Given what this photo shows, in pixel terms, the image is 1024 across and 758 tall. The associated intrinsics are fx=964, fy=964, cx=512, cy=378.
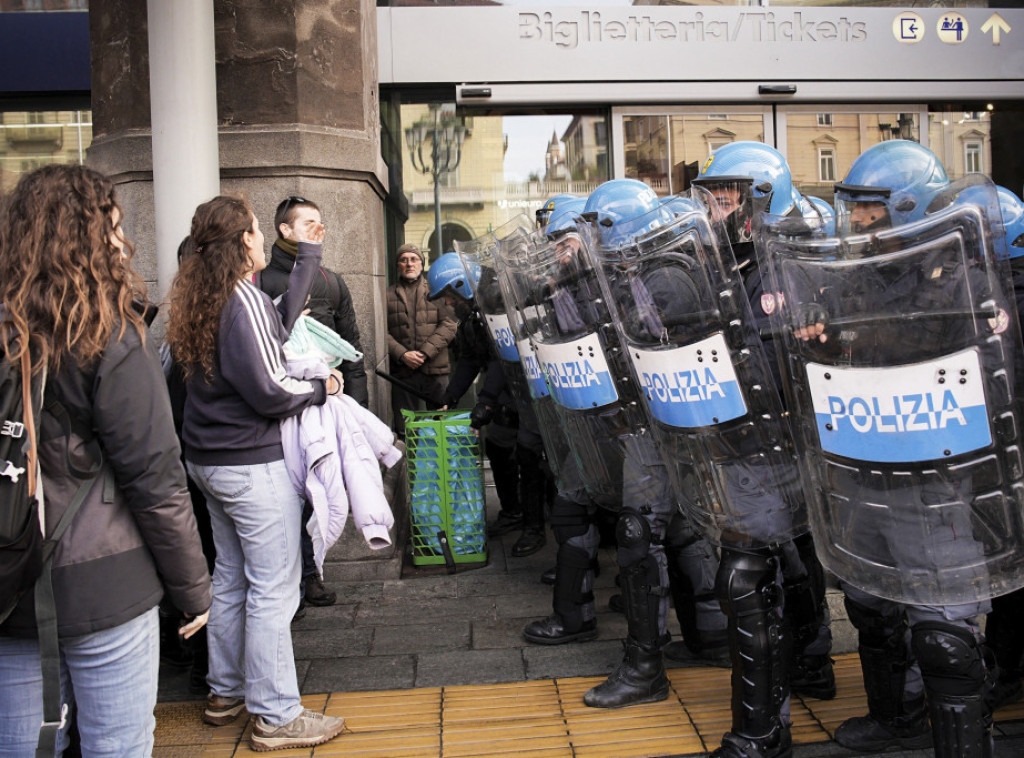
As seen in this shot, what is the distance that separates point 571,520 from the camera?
4.21 m

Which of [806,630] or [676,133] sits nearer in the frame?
[806,630]

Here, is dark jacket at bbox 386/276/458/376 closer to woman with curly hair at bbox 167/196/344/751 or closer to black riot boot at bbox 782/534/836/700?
woman with curly hair at bbox 167/196/344/751

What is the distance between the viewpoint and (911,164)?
333 cm

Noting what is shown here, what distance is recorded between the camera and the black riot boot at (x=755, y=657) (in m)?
3.00

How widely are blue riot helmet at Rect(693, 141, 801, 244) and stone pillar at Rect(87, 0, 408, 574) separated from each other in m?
2.40

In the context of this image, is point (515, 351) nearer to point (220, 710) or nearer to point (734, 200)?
point (734, 200)

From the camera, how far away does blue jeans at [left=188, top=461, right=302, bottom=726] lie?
Answer: 3240mm

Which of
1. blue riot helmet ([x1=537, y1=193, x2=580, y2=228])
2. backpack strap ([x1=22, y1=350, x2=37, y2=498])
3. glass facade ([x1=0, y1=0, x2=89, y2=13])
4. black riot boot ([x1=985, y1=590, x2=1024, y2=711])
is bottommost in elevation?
black riot boot ([x1=985, y1=590, x2=1024, y2=711])

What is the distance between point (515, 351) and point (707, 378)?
6.89 feet

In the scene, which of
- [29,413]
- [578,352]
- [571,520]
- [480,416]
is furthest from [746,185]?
[29,413]

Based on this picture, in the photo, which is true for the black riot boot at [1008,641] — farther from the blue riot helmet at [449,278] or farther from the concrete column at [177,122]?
the concrete column at [177,122]

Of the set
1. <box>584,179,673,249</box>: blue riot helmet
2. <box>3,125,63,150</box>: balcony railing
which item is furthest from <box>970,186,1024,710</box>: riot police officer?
<box>3,125,63,150</box>: balcony railing

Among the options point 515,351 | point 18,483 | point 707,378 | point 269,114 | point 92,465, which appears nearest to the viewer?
point 18,483

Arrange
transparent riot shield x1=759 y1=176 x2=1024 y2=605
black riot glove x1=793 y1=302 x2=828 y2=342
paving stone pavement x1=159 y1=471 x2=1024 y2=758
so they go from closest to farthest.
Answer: transparent riot shield x1=759 y1=176 x2=1024 y2=605, black riot glove x1=793 y1=302 x2=828 y2=342, paving stone pavement x1=159 y1=471 x2=1024 y2=758
